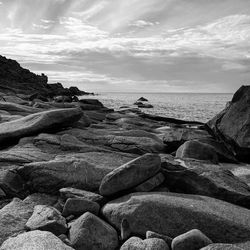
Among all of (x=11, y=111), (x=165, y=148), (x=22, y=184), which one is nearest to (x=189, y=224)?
(x=22, y=184)

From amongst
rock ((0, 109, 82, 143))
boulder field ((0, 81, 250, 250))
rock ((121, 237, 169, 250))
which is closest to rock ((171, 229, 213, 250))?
boulder field ((0, 81, 250, 250))

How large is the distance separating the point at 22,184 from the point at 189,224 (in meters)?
4.55

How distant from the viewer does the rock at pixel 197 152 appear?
43.3 feet

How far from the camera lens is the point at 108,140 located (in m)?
14.2

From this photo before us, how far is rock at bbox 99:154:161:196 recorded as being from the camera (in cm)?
804

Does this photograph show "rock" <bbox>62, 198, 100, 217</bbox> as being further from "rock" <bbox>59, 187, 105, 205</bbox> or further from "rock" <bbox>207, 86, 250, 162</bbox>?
"rock" <bbox>207, 86, 250, 162</bbox>

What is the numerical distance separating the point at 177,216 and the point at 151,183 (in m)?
1.66

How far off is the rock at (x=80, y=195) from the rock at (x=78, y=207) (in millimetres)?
293

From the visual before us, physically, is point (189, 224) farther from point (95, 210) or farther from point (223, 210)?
point (95, 210)

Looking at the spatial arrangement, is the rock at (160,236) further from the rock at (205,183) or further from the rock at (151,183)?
the rock at (205,183)

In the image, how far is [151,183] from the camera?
8.56 meters

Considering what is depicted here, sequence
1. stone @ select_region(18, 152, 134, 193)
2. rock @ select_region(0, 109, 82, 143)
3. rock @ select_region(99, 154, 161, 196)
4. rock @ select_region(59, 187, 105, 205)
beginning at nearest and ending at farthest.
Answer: rock @ select_region(59, 187, 105, 205) < rock @ select_region(99, 154, 161, 196) < stone @ select_region(18, 152, 134, 193) < rock @ select_region(0, 109, 82, 143)

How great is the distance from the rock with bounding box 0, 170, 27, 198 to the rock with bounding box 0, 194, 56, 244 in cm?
42

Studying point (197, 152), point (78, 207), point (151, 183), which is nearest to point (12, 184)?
point (78, 207)
